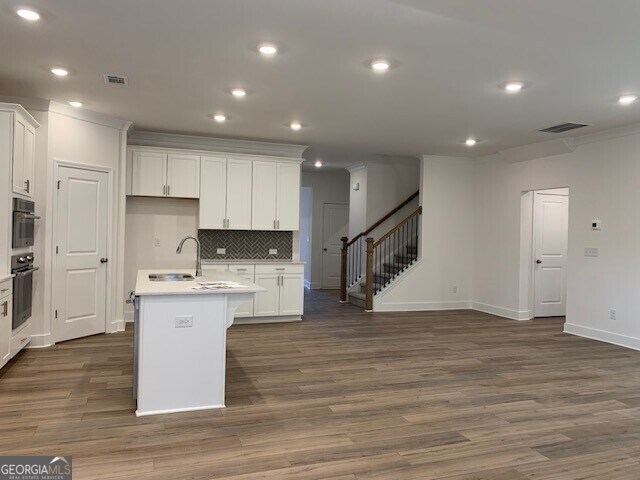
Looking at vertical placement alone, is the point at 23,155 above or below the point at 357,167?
below

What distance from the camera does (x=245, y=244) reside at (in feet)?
24.8

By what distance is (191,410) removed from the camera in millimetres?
3568

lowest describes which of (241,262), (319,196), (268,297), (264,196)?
(268,297)

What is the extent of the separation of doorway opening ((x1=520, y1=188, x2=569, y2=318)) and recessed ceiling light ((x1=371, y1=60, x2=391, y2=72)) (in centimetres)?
461

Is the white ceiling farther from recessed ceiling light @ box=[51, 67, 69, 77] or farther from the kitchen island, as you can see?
the kitchen island

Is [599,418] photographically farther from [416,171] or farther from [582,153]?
[416,171]

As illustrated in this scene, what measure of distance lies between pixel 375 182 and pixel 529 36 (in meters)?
6.02

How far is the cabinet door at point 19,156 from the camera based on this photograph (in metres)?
4.51

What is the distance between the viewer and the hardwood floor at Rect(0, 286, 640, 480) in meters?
2.79

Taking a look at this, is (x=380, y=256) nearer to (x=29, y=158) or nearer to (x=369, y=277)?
(x=369, y=277)

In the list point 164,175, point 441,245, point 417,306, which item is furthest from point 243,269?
point 441,245

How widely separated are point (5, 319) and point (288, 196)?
160 inches

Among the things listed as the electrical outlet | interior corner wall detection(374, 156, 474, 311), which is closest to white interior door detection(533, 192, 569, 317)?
interior corner wall detection(374, 156, 474, 311)

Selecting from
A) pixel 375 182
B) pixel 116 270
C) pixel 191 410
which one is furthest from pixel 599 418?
pixel 375 182
